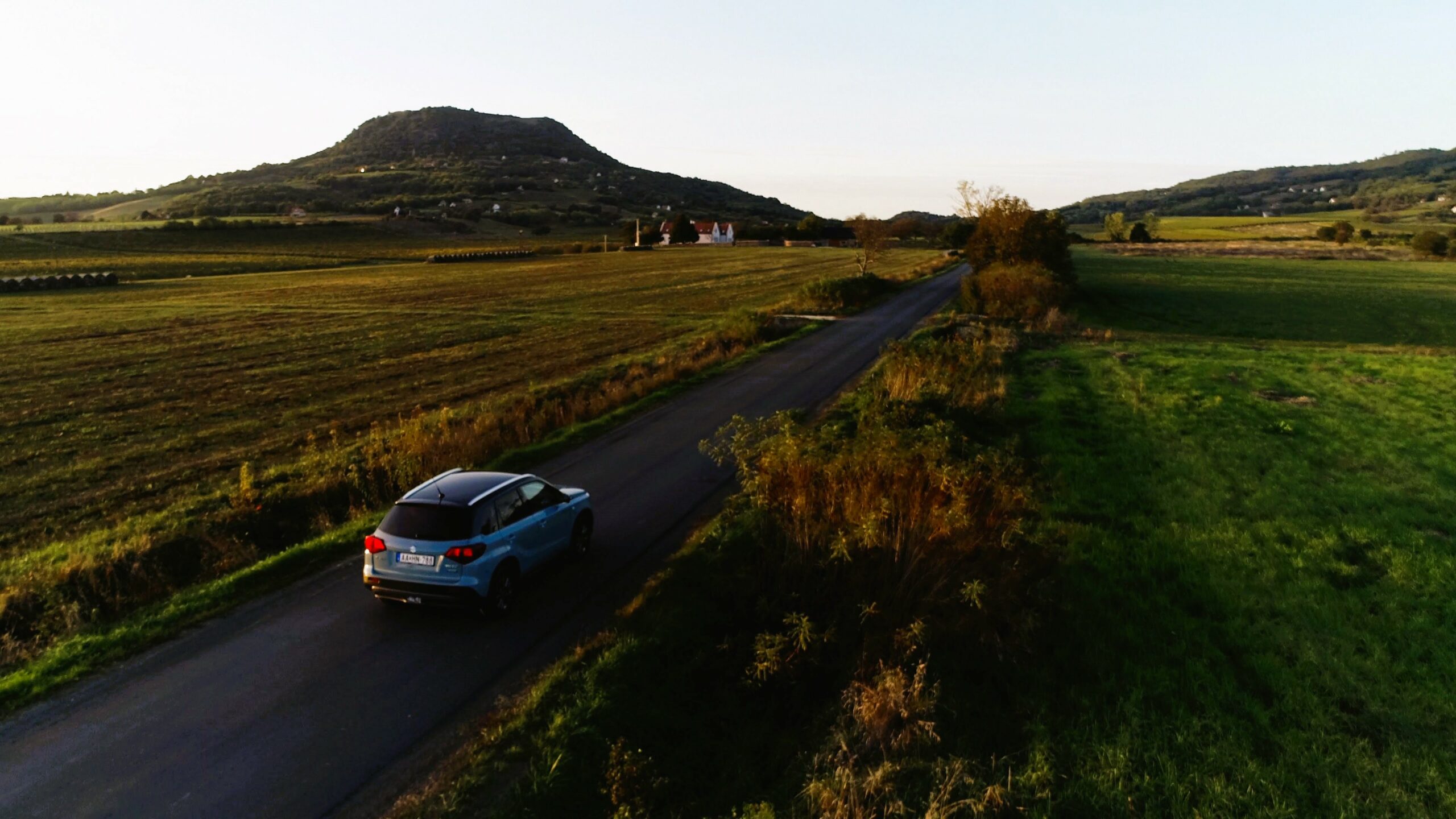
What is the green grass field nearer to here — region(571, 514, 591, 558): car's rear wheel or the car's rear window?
region(571, 514, 591, 558): car's rear wheel

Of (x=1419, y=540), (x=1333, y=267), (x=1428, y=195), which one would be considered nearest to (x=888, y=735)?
(x=1419, y=540)

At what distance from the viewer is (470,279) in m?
65.1

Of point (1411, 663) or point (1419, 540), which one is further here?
point (1419, 540)

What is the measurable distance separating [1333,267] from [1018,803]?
3814 inches

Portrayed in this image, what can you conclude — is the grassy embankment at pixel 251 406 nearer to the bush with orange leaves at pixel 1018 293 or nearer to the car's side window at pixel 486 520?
the car's side window at pixel 486 520

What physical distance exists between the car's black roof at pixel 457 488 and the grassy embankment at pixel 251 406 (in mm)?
2823

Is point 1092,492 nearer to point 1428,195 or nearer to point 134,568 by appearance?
point 134,568

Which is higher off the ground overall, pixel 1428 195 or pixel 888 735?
pixel 1428 195

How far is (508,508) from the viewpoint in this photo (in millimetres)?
10852

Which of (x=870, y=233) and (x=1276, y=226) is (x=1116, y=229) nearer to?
(x=1276, y=226)

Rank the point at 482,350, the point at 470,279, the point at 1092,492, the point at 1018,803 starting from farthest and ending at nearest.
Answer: the point at 470,279 → the point at 482,350 → the point at 1092,492 → the point at 1018,803

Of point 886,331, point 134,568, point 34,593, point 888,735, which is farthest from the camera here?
point 886,331

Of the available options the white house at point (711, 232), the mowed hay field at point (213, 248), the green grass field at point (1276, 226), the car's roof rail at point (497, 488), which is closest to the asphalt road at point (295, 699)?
the car's roof rail at point (497, 488)

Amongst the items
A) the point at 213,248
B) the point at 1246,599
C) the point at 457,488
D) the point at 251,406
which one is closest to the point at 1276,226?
the point at 213,248
